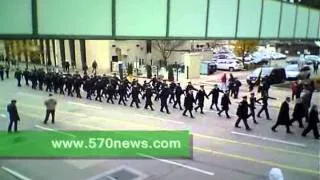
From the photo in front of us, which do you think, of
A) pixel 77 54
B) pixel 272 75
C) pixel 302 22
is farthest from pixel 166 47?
pixel 302 22

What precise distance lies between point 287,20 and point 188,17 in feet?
23.8

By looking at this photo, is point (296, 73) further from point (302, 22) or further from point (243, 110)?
point (243, 110)

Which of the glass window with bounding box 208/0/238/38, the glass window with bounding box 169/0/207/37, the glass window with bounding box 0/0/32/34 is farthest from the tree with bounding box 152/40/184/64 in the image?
the glass window with bounding box 0/0/32/34

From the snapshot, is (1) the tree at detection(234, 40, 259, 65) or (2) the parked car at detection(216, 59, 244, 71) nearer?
(2) the parked car at detection(216, 59, 244, 71)

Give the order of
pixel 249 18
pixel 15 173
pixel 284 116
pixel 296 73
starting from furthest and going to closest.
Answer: pixel 296 73 < pixel 284 116 < pixel 249 18 < pixel 15 173

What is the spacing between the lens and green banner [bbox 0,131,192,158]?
1299 cm

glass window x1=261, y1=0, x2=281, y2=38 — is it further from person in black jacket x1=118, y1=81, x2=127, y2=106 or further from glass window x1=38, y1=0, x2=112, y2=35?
person in black jacket x1=118, y1=81, x2=127, y2=106

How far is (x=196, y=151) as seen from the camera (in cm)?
1314

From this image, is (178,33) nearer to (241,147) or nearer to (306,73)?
(241,147)

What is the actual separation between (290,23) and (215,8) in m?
6.37

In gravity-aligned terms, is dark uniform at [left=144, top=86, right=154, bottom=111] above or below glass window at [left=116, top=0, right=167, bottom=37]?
below

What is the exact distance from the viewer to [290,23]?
698 inches

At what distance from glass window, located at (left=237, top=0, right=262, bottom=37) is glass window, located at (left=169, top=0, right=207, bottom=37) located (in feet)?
7.42

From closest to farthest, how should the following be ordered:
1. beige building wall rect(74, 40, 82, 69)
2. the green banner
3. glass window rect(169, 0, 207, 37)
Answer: glass window rect(169, 0, 207, 37) → the green banner → beige building wall rect(74, 40, 82, 69)
